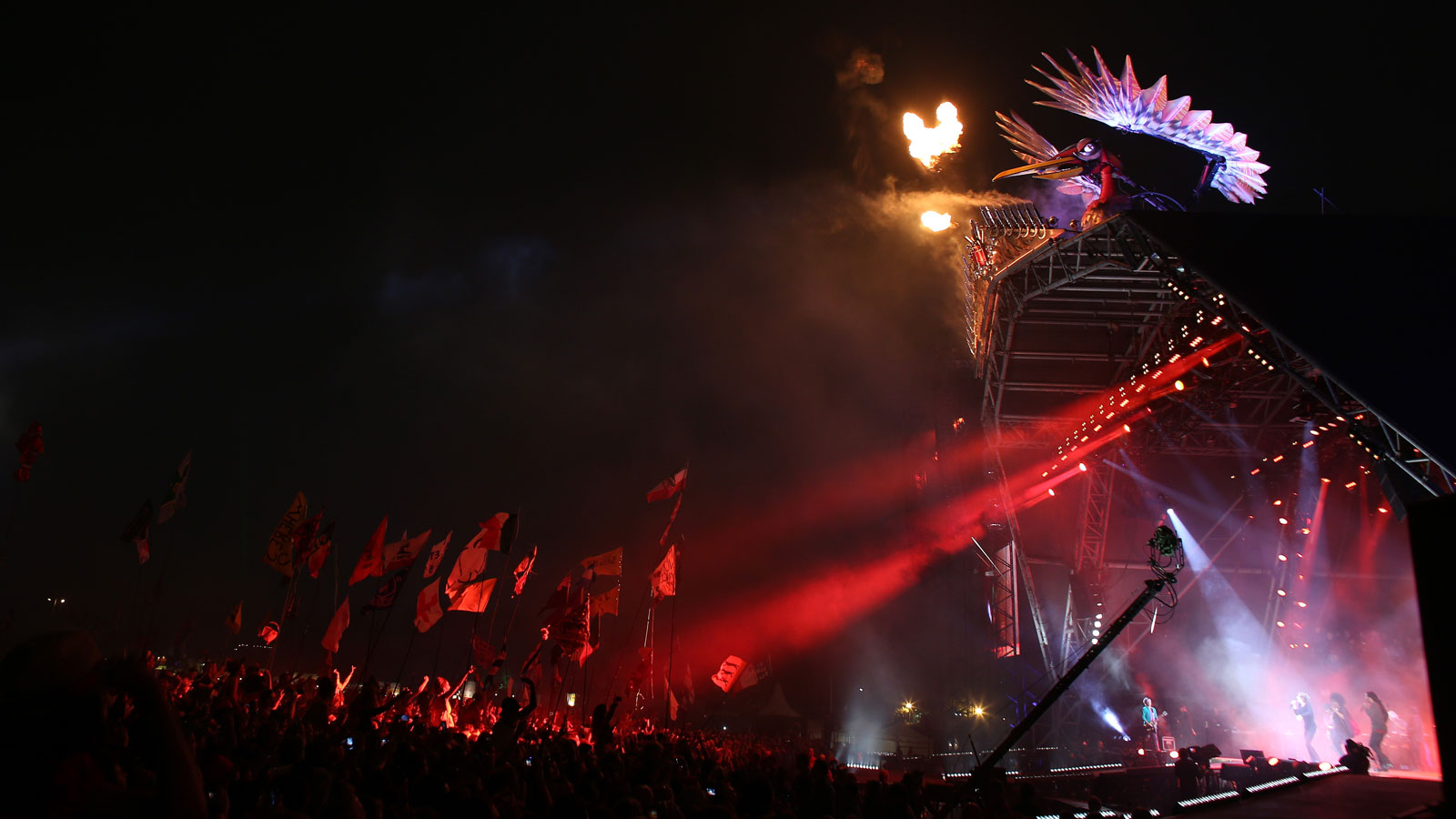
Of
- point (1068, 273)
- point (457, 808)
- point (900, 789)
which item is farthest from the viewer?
point (1068, 273)

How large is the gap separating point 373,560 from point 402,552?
80 centimetres

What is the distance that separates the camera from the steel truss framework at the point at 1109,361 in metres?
14.3

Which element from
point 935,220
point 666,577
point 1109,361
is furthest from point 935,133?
point 666,577

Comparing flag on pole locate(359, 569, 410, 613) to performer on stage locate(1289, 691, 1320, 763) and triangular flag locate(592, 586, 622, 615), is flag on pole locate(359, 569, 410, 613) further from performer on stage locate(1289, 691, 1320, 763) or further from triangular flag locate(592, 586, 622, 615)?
performer on stage locate(1289, 691, 1320, 763)

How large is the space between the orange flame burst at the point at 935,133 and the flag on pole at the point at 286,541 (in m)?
18.8

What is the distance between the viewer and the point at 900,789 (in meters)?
7.20

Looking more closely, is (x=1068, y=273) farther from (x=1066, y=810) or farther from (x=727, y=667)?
(x=727, y=667)

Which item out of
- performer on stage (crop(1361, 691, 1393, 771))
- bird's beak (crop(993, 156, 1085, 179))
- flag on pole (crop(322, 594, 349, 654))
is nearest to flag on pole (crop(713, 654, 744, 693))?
flag on pole (crop(322, 594, 349, 654))

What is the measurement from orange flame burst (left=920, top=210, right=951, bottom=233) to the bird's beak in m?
2.27

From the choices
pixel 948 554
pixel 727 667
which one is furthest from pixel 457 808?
pixel 948 554

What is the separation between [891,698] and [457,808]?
4230 cm

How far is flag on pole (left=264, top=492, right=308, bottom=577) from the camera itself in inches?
706

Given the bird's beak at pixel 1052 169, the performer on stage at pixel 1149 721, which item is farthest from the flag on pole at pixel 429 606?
the performer on stage at pixel 1149 721

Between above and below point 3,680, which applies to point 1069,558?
above
